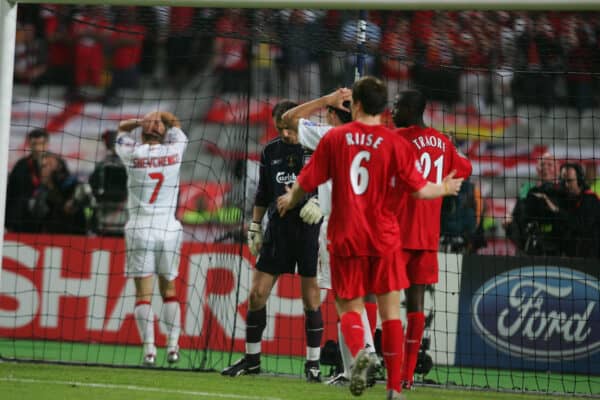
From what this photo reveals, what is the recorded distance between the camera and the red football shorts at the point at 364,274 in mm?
6316

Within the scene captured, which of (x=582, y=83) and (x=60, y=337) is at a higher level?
(x=582, y=83)

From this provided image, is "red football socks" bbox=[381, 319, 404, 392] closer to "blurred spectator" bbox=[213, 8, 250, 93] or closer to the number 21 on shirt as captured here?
the number 21 on shirt

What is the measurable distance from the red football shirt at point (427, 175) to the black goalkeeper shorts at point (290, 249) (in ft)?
3.74

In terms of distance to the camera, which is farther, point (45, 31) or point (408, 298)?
point (45, 31)

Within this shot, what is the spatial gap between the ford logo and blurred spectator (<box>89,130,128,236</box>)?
174 inches

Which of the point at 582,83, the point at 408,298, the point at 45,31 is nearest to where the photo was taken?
the point at 408,298

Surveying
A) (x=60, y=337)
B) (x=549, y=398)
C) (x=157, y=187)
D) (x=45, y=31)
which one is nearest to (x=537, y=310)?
(x=549, y=398)

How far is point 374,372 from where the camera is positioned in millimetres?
6148

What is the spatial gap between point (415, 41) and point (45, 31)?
15.4m

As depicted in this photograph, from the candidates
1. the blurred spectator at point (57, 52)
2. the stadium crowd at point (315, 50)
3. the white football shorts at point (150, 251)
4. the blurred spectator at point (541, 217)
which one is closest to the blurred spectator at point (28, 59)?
the stadium crowd at point (315, 50)

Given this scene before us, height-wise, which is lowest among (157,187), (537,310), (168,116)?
(537,310)

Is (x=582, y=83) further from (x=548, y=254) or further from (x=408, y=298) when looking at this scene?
(x=408, y=298)

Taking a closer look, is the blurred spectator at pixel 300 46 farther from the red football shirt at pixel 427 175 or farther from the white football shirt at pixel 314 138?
the red football shirt at pixel 427 175

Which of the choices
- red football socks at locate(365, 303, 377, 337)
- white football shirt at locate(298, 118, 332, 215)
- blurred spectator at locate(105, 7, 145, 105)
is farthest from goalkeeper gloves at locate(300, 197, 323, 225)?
blurred spectator at locate(105, 7, 145, 105)
